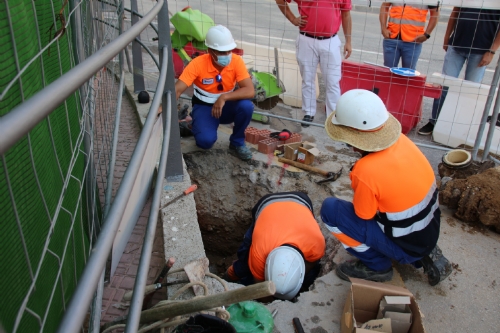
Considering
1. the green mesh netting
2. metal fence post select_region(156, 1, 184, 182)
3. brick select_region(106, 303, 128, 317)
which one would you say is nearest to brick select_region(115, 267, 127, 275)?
brick select_region(106, 303, 128, 317)

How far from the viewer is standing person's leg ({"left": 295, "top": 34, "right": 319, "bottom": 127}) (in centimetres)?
534

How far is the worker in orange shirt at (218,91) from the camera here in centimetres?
449

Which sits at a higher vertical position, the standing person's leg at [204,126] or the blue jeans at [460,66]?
the blue jeans at [460,66]

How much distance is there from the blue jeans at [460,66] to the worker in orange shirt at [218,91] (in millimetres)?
2510

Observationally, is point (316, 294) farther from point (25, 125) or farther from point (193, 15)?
point (193, 15)

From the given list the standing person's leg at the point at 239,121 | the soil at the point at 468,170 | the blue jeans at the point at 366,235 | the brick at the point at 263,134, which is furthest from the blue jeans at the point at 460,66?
the blue jeans at the point at 366,235

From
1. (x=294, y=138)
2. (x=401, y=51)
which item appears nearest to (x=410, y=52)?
(x=401, y=51)

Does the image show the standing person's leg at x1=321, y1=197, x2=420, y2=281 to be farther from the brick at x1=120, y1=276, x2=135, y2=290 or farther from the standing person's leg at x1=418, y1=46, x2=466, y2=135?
the standing person's leg at x1=418, y1=46, x2=466, y2=135

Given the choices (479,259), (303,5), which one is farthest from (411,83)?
(479,259)

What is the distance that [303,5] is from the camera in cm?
515

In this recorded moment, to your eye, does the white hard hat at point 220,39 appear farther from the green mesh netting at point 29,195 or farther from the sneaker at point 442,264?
the sneaker at point 442,264

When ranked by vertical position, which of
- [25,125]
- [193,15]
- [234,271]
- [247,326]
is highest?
[25,125]

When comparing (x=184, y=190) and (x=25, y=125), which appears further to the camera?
(x=184, y=190)

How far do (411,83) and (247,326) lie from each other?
3.90 meters
